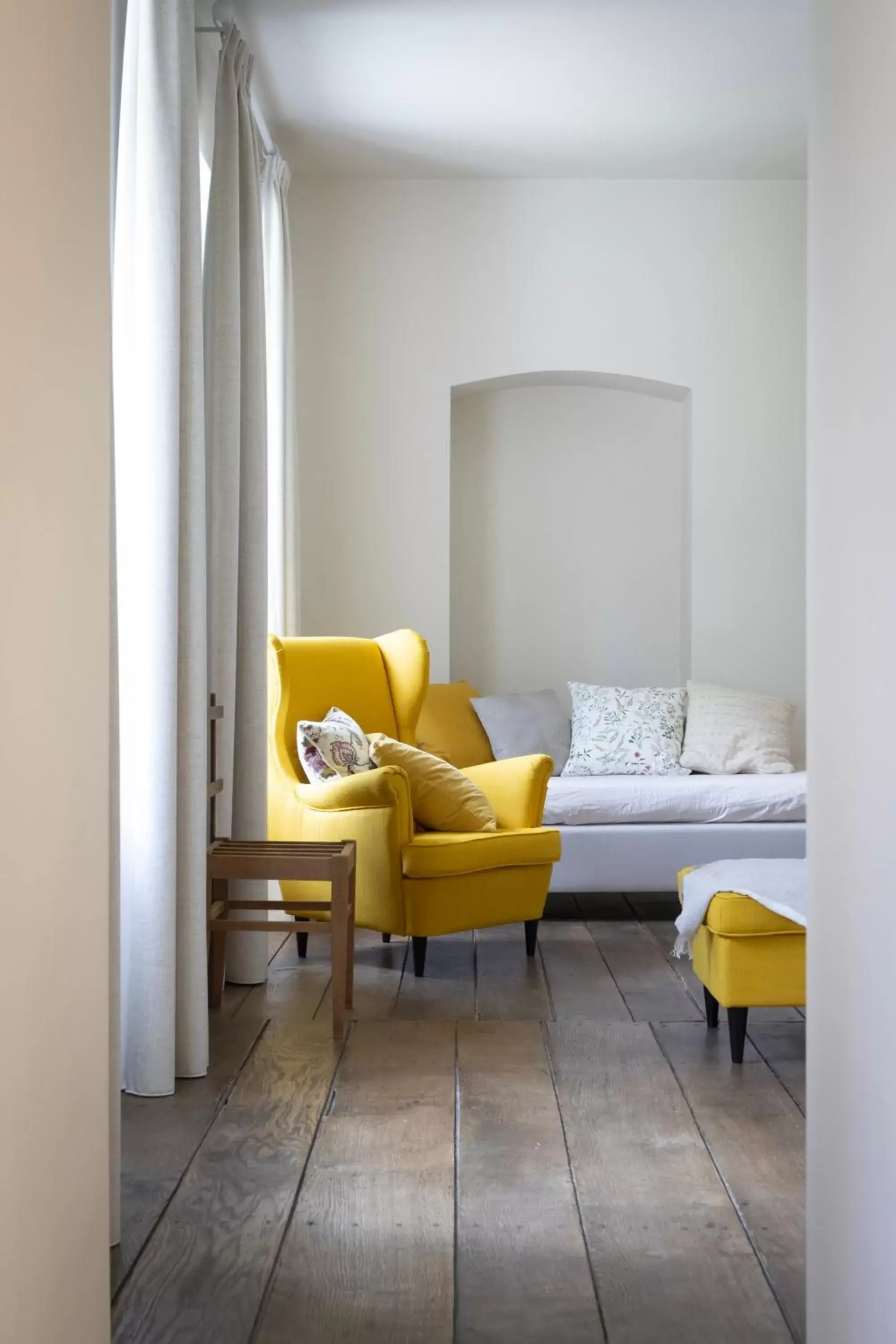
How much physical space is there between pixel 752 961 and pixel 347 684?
6.76ft

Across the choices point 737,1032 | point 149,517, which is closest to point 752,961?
point 737,1032

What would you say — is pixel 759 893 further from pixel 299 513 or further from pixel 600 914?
pixel 299 513

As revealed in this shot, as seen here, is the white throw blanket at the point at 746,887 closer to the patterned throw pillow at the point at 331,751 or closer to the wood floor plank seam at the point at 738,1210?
the wood floor plank seam at the point at 738,1210

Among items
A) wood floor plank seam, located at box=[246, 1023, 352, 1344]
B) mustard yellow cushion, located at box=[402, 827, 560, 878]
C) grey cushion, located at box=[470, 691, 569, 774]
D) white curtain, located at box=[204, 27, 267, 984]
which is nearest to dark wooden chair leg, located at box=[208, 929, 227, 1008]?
white curtain, located at box=[204, 27, 267, 984]

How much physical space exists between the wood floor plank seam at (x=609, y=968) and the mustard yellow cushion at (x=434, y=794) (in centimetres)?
60

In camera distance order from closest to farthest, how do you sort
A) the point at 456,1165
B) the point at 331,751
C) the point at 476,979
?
the point at 456,1165
the point at 476,979
the point at 331,751

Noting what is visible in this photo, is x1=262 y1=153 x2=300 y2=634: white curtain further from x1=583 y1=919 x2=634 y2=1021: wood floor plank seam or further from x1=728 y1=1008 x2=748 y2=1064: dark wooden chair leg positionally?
x1=728 y1=1008 x2=748 y2=1064: dark wooden chair leg

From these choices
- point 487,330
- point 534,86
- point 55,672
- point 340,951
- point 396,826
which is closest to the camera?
point 55,672

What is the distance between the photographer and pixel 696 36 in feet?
14.5

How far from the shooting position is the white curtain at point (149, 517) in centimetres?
289

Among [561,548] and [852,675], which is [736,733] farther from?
[852,675]

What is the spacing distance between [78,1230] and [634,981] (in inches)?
109

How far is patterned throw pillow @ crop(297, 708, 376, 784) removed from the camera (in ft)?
13.7

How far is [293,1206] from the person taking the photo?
2.24 metres
